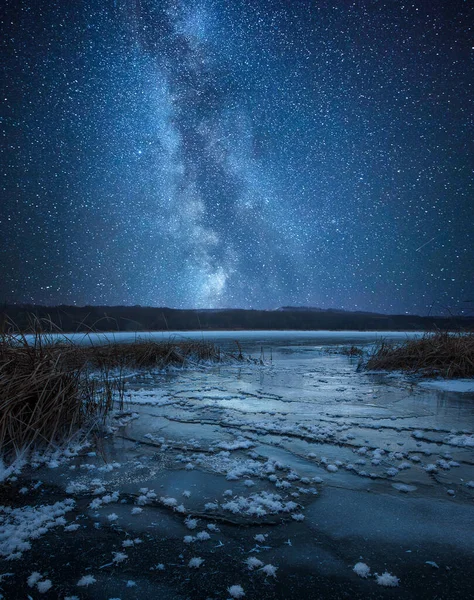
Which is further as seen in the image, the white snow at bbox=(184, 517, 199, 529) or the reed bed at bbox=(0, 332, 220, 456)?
the reed bed at bbox=(0, 332, 220, 456)

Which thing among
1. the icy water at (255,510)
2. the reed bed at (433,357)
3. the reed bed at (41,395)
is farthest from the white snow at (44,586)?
the reed bed at (433,357)

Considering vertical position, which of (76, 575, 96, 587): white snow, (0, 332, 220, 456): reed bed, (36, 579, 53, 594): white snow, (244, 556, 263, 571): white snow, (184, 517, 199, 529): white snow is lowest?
(184, 517, 199, 529): white snow

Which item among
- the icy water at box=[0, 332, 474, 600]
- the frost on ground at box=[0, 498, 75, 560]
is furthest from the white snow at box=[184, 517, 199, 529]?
the frost on ground at box=[0, 498, 75, 560]

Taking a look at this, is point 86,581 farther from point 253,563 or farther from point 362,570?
point 362,570

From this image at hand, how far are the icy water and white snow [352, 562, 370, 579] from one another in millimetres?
21

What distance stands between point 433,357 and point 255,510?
7.43m

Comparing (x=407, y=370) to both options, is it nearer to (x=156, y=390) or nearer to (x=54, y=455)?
(x=156, y=390)

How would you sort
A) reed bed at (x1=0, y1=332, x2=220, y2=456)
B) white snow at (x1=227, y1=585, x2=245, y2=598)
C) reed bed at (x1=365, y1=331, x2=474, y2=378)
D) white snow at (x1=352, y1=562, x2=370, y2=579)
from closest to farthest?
white snow at (x1=227, y1=585, x2=245, y2=598) → white snow at (x1=352, y1=562, x2=370, y2=579) → reed bed at (x1=0, y1=332, x2=220, y2=456) → reed bed at (x1=365, y1=331, x2=474, y2=378)

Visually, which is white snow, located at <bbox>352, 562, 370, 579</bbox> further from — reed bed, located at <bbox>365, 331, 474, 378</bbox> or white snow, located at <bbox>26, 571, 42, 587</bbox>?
reed bed, located at <bbox>365, 331, 474, 378</bbox>

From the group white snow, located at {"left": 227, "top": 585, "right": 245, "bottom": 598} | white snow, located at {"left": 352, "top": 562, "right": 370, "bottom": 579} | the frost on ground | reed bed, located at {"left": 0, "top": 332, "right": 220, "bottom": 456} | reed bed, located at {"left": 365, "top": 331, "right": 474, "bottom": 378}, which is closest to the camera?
white snow, located at {"left": 227, "top": 585, "right": 245, "bottom": 598}

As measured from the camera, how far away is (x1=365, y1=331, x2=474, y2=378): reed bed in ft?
23.8

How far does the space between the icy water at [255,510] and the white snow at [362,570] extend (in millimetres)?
21

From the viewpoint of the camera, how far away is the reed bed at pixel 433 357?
23.8ft

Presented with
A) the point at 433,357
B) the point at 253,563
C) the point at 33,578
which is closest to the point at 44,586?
the point at 33,578
